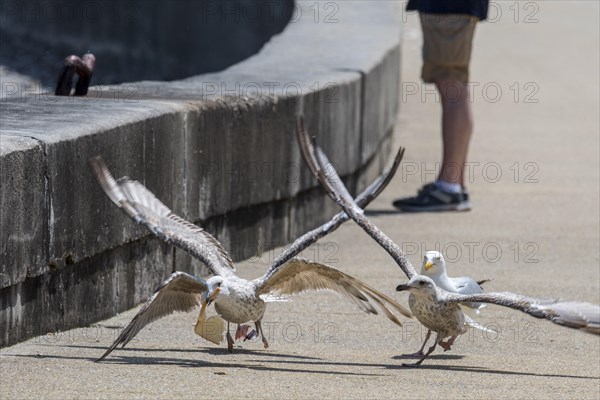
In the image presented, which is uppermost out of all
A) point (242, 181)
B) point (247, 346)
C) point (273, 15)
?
point (273, 15)

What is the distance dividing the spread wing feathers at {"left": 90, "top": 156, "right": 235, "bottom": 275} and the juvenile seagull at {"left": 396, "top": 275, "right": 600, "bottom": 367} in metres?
0.84

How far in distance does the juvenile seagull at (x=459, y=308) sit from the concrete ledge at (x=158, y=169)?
5.00ft

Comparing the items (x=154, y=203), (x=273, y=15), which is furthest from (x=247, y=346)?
(x=273, y=15)

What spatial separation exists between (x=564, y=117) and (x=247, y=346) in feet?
31.8

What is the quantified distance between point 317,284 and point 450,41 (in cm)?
451

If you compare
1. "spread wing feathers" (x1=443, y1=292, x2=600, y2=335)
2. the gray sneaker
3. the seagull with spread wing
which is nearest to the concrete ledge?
the gray sneaker

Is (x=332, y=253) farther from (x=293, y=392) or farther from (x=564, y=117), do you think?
(x=564, y=117)

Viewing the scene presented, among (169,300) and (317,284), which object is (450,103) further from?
(169,300)

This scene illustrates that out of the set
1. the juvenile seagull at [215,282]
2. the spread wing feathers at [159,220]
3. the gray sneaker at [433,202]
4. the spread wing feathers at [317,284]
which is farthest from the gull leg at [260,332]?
the gray sneaker at [433,202]

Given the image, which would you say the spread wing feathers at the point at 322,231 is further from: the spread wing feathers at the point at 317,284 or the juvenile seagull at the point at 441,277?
the juvenile seagull at the point at 441,277

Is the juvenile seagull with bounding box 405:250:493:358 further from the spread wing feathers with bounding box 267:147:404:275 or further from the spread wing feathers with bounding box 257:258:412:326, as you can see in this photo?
the spread wing feathers with bounding box 267:147:404:275

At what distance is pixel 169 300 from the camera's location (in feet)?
19.8

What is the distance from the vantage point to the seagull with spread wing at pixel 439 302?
5367mm

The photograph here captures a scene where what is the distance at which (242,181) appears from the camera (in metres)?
8.07
